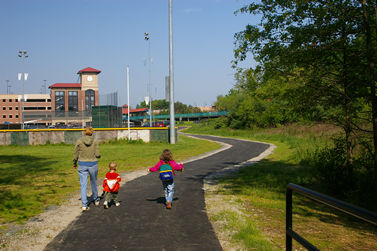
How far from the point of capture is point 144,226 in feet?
19.4

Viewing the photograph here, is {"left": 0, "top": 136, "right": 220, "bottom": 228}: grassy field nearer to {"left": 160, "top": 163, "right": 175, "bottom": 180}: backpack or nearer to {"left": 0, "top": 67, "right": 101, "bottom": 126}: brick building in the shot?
{"left": 160, "top": 163, "right": 175, "bottom": 180}: backpack

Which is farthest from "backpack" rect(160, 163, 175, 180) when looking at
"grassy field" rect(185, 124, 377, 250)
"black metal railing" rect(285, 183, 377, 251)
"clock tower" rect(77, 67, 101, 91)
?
"clock tower" rect(77, 67, 101, 91)

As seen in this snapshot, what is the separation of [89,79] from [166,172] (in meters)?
86.0

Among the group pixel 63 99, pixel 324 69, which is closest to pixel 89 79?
pixel 63 99

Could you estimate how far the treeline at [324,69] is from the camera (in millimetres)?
8281

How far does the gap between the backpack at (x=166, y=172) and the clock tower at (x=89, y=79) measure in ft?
282

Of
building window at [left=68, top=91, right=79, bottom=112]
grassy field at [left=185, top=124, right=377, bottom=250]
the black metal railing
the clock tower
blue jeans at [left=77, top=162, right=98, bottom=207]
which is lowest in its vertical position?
grassy field at [left=185, top=124, right=377, bottom=250]

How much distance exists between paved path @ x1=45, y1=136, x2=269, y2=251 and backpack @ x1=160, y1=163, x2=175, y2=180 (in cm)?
68

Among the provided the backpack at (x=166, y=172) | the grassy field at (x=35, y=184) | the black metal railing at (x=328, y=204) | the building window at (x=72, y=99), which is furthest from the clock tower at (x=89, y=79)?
the black metal railing at (x=328, y=204)

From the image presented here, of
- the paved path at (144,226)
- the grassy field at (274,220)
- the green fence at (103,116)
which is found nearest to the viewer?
the paved path at (144,226)

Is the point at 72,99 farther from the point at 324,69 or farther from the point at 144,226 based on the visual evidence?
the point at 144,226

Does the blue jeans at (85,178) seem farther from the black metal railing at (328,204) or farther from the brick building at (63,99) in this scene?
→ the brick building at (63,99)

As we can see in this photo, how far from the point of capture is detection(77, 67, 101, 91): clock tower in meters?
88.4

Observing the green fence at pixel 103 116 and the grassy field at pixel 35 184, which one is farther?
the green fence at pixel 103 116
